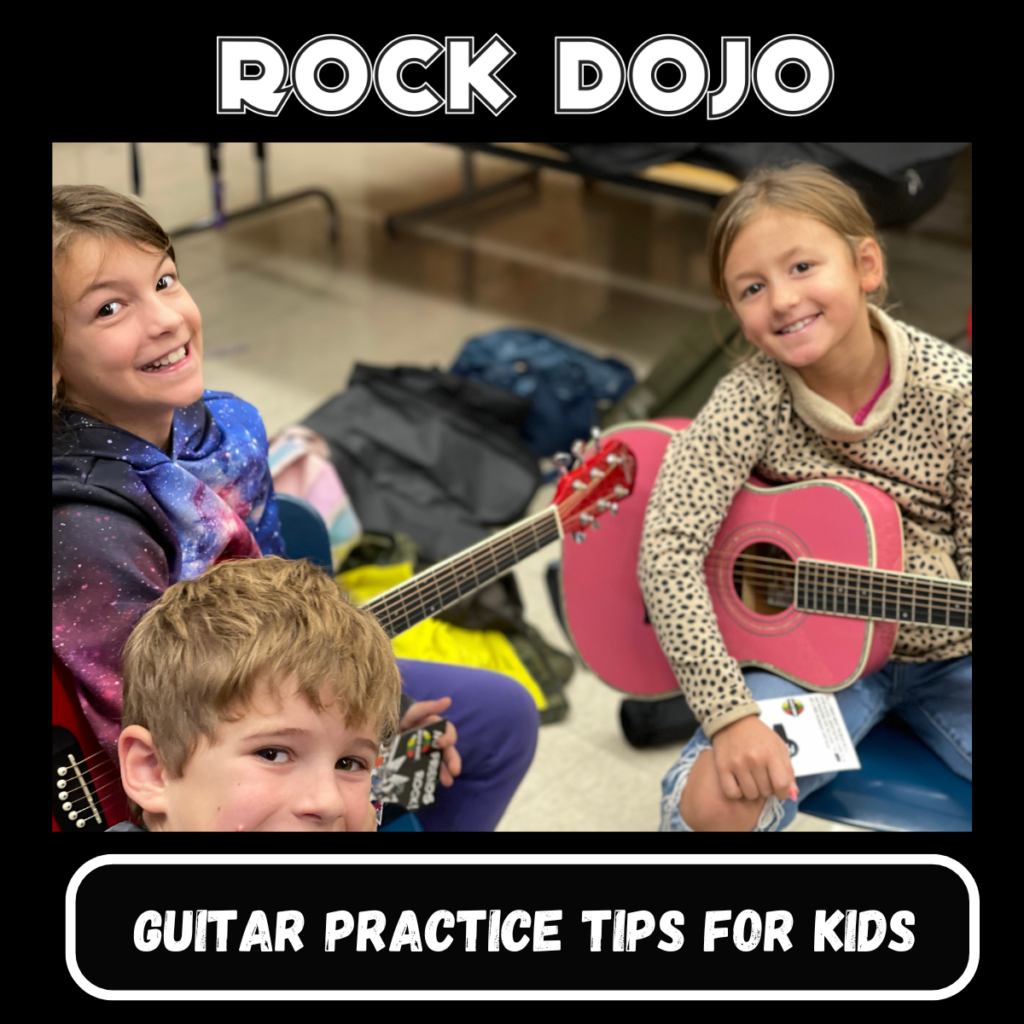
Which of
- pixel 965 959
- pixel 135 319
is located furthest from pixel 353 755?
pixel 965 959

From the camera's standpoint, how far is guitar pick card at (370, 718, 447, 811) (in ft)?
5.10

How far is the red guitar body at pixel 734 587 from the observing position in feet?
5.11

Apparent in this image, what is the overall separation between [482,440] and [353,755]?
6.22ft

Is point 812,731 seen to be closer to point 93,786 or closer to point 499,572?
point 499,572

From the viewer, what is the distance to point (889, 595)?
1.55 meters

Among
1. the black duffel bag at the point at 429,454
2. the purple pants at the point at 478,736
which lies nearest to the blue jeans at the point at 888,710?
the purple pants at the point at 478,736

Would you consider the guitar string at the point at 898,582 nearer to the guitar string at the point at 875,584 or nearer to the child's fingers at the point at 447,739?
the guitar string at the point at 875,584

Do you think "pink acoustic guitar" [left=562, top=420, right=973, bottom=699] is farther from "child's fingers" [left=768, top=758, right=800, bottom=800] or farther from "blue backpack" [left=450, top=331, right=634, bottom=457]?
"blue backpack" [left=450, top=331, right=634, bottom=457]

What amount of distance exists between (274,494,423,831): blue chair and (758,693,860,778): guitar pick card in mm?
456

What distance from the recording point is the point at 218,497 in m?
1.35

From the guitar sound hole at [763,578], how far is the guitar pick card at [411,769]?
40 cm

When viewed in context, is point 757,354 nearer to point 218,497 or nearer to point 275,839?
point 218,497

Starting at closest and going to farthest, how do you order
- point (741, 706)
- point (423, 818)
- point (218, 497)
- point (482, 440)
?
point (218, 497)
point (741, 706)
point (423, 818)
point (482, 440)

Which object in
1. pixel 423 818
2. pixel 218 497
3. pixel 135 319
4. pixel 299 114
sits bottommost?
pixel 423 818
